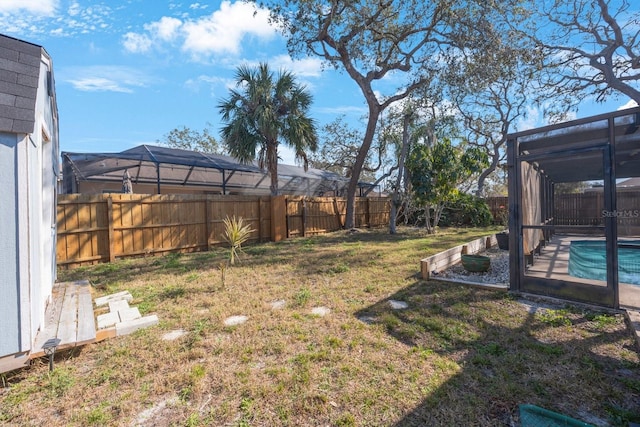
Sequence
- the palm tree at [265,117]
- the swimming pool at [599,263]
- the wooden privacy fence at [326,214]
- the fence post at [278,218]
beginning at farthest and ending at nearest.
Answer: the wooden privacy fence at [326,214]
the palm tree at [265,117]
the fence post at [278,218]
the swimming pool at [599,263]

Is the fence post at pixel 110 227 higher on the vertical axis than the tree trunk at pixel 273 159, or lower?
lower

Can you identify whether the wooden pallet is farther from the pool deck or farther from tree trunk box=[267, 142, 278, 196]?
tree trunk box=[267, 142, 278, 196]

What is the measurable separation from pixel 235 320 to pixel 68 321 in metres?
1.72

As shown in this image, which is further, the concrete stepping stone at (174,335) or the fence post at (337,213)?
the fence post at (337,213)

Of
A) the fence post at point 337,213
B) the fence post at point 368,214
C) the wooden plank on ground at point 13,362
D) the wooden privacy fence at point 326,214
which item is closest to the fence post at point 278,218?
the wooden privacy fence at point 326,214

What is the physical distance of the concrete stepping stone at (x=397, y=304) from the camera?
395 cm

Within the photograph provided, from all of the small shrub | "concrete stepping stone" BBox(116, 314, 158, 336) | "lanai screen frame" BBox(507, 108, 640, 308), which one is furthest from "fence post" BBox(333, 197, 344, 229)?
→ "concrete stepping stone" BBox(116, 314, 158, 336)

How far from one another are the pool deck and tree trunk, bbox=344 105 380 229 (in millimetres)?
7215

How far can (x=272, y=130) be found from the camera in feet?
36.0

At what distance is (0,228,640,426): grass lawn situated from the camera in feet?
6.49

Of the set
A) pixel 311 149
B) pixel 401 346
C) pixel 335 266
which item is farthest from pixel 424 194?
pixel 401 346

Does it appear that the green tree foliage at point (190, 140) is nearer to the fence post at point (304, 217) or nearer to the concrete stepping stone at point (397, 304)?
the fence post at point (304, 217)

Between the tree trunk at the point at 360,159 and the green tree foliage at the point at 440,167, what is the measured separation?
97.9 inches

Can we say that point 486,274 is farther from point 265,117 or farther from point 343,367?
point 265,117
